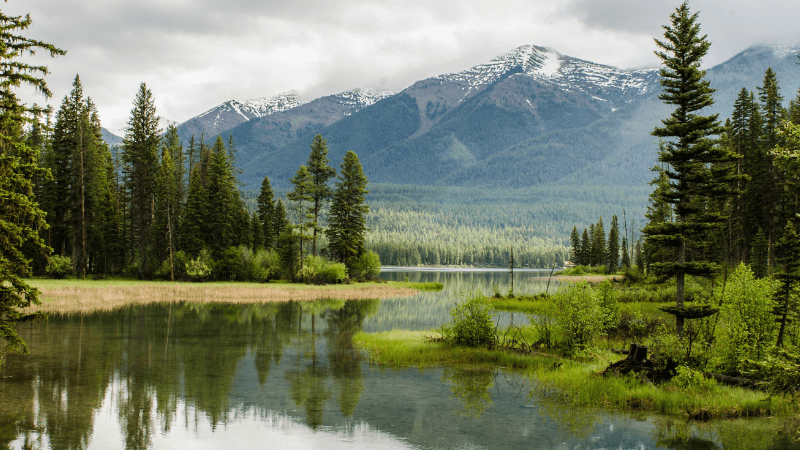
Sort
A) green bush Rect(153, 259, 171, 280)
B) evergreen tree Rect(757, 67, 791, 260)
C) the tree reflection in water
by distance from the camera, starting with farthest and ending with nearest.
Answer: green bush Rect(153, 259, 171, 280)
evergreen tree Rect(757, 67, 791, 260)
the tree reflection in water

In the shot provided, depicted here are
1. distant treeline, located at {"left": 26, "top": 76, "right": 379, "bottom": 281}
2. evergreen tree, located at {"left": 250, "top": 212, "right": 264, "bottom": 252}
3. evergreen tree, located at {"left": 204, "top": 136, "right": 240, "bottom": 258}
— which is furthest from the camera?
evergreen tree, located at {"left": 250, "top": 212, "right": 264, "bottom": 252}

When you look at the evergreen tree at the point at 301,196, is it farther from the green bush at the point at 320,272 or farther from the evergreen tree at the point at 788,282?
the evergreen tree at the point at 788,282

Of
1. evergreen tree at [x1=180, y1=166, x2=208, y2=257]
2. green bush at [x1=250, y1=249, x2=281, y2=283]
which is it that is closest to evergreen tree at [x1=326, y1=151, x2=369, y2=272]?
green bush at [x1=250, y1=249, x2=281, y2=283]

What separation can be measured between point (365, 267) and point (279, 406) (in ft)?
194

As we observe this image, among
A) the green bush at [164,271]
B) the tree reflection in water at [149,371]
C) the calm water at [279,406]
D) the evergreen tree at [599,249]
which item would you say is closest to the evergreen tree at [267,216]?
the green bush at [164,271]

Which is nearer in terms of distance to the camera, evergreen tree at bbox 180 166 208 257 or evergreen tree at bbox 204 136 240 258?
evergreen tree at bbox 180 166 208 257

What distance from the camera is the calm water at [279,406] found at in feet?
44.6

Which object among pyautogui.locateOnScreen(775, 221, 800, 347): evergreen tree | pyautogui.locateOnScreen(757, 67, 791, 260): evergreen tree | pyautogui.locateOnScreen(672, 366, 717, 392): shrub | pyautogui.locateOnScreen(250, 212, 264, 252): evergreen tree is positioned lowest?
pyautogui.locateOnScreen(672, 366, 717, 392): shrub

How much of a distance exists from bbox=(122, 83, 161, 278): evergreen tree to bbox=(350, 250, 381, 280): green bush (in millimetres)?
27229

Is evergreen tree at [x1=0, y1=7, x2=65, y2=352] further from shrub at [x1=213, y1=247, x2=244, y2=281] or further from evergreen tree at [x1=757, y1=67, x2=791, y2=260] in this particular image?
evergreen tree at [x1=757, y1=67, x2=791, y2=260]

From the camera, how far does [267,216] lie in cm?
8281

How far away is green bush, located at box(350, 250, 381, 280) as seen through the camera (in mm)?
75000

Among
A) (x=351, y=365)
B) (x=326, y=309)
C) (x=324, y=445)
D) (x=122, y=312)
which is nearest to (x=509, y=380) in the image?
(x=351, y=365)

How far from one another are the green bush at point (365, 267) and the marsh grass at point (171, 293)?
6.40 metres
